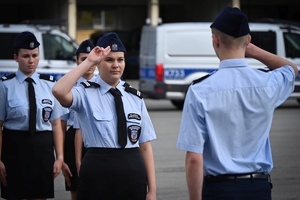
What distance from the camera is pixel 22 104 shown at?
6.06 m

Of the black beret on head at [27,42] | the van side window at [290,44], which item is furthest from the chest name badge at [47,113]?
the van side window at [290,44]

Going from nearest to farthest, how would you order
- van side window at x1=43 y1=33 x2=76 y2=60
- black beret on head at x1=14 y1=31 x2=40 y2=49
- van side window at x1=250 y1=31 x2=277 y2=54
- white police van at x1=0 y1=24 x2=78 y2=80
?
1. black beret on head at x1=14 y1=31 x2=40 y2=49
2. white police van at x1=0 y1=24 x2=78 y2=80
3. van side window at x1=43 y1=33 x2=76 y2=60
4. van side window at x1=250 y1=31 x2=277 y2=54

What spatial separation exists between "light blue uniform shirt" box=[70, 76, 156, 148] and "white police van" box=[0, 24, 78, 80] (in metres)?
12.9

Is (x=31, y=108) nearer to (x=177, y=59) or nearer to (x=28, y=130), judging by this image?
(x=28, y=130)

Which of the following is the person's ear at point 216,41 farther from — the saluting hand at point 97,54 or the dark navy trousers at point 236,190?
the saluting hand at point 97,54

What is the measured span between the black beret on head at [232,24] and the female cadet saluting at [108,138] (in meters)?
1.06

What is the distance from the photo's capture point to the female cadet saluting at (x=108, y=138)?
4.68 meters

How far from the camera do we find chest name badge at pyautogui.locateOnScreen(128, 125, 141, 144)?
478 centimetres

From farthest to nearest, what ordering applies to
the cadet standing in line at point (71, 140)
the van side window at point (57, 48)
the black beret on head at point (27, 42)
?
the van side window at point (57, 48), the cadet standing in line at point (71, 140), the black beret on head at point (27, 42)

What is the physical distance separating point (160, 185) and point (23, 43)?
3.74m

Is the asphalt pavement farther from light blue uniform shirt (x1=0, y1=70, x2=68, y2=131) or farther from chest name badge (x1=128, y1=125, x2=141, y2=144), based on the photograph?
chest name badge (x1=128, y1=125, x2=141, y2=144)

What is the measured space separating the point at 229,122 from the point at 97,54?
3.95 feet

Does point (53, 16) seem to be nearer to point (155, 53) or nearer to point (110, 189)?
point (155, 53)

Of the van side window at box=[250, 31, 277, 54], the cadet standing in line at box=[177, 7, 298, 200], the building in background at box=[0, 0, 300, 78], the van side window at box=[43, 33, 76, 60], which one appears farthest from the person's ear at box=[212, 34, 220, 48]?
the building in background at box=[0, 0, 300, 78]
